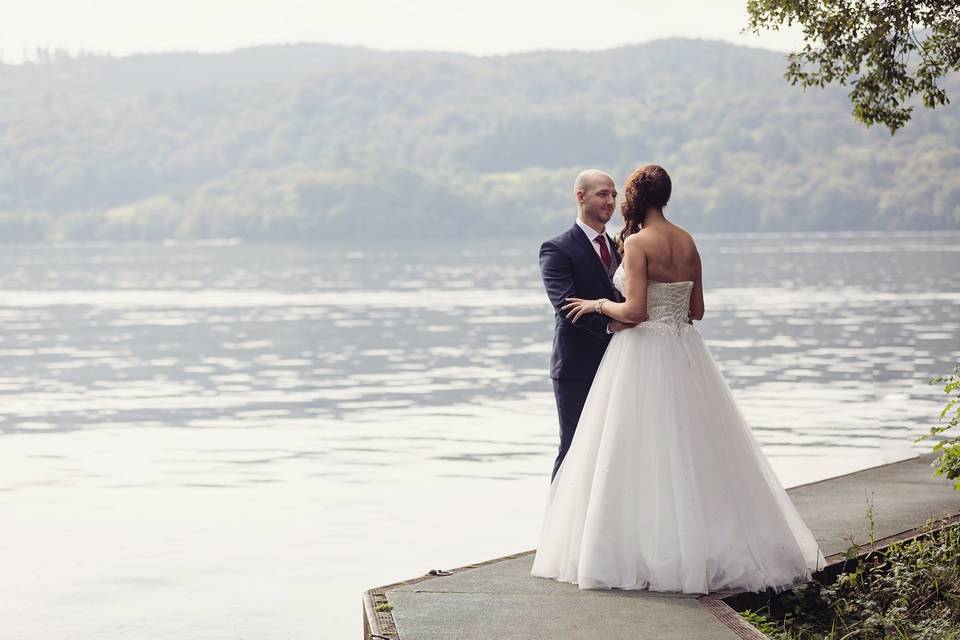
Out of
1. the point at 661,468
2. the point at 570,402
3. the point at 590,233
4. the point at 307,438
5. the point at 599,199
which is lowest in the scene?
the point at 307,438

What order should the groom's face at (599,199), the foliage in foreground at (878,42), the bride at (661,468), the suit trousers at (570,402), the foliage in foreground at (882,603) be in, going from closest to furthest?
the foliage in foreground at (882,603)
the bride at (661,468)
the groom's face at (599,199)
the suit trousers at (570,402)
the foliage in foreground at (878,42)

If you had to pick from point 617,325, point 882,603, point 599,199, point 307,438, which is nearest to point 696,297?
point 617,325

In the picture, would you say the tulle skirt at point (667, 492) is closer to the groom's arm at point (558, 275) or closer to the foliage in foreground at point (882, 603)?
the foliage in foreground at point (882, 603)

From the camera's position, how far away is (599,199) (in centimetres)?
801

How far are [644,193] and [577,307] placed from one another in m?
0.77

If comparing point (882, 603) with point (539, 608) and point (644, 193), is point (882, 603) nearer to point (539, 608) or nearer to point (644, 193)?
point (539, 608)

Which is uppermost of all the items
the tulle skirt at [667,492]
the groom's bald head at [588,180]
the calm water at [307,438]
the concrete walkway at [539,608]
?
the groom's bald head at [588,180]

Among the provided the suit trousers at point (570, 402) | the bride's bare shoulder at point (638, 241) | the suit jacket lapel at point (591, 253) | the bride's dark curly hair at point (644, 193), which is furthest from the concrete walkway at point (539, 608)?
the bride's dark curly hair at point (644, 193)

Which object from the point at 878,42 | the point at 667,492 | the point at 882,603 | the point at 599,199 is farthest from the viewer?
the point at 878,42

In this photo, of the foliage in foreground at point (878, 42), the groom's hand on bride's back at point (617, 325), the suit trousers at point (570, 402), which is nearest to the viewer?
the groom's hand on bride's back at point (617, 325)

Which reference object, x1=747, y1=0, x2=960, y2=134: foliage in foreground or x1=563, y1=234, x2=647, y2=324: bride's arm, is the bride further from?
x1=747, y1=0, x2=960, y2=134: foliage in foreground

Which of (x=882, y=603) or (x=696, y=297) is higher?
(x=696, y=297)

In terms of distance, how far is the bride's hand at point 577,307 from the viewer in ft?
26.0

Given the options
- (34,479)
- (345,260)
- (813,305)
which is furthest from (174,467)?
(345,260)
